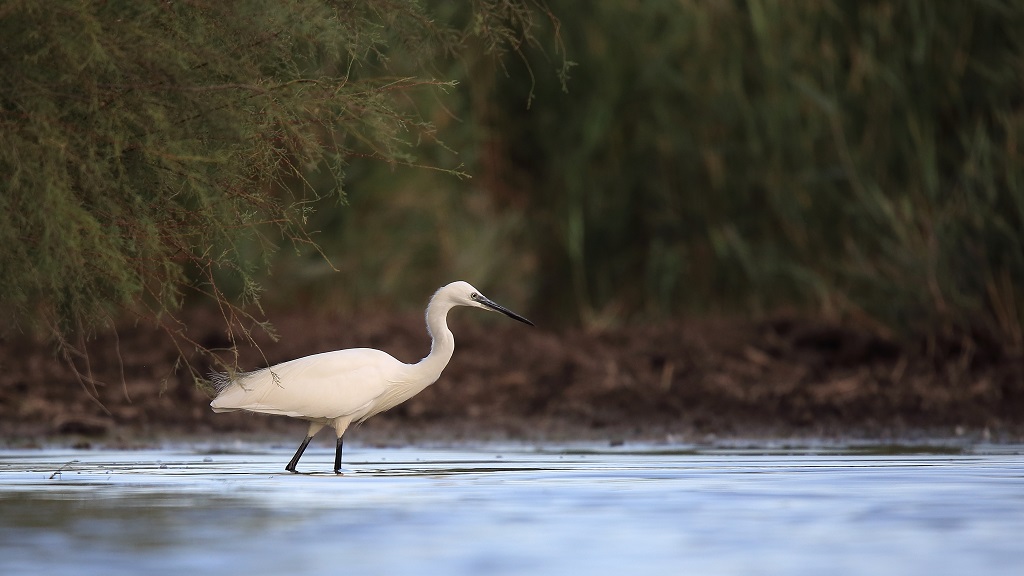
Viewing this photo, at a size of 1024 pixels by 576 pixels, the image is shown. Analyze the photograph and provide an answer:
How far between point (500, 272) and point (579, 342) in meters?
2.47

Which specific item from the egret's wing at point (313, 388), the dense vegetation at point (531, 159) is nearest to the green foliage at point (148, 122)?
the dense vegetation at point (531, 159)

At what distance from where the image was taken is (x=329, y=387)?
392 inches

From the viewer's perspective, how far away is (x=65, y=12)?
716 cm

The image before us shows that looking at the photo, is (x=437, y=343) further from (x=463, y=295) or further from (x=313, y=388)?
(x=313, y=388)

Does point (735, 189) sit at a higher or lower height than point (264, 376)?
higher

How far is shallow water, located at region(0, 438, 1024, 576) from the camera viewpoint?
18.1 feet

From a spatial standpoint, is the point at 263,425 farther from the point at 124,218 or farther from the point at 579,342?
the point at 124,218

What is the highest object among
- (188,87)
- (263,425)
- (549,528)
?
(188,87)

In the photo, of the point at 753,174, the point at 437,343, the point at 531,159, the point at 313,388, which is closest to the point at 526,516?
the point at 313,388

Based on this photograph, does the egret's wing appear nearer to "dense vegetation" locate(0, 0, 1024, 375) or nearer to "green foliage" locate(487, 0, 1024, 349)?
"dense vegetation" locate(0, 0, 1024, 375)

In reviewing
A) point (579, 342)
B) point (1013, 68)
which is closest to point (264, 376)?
point (579, 342)

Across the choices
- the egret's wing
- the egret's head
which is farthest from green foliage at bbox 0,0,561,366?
the egret's head

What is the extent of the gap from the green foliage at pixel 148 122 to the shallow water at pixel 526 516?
93cm

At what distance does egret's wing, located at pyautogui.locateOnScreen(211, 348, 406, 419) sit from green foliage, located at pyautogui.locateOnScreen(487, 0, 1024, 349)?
17.6 ft
